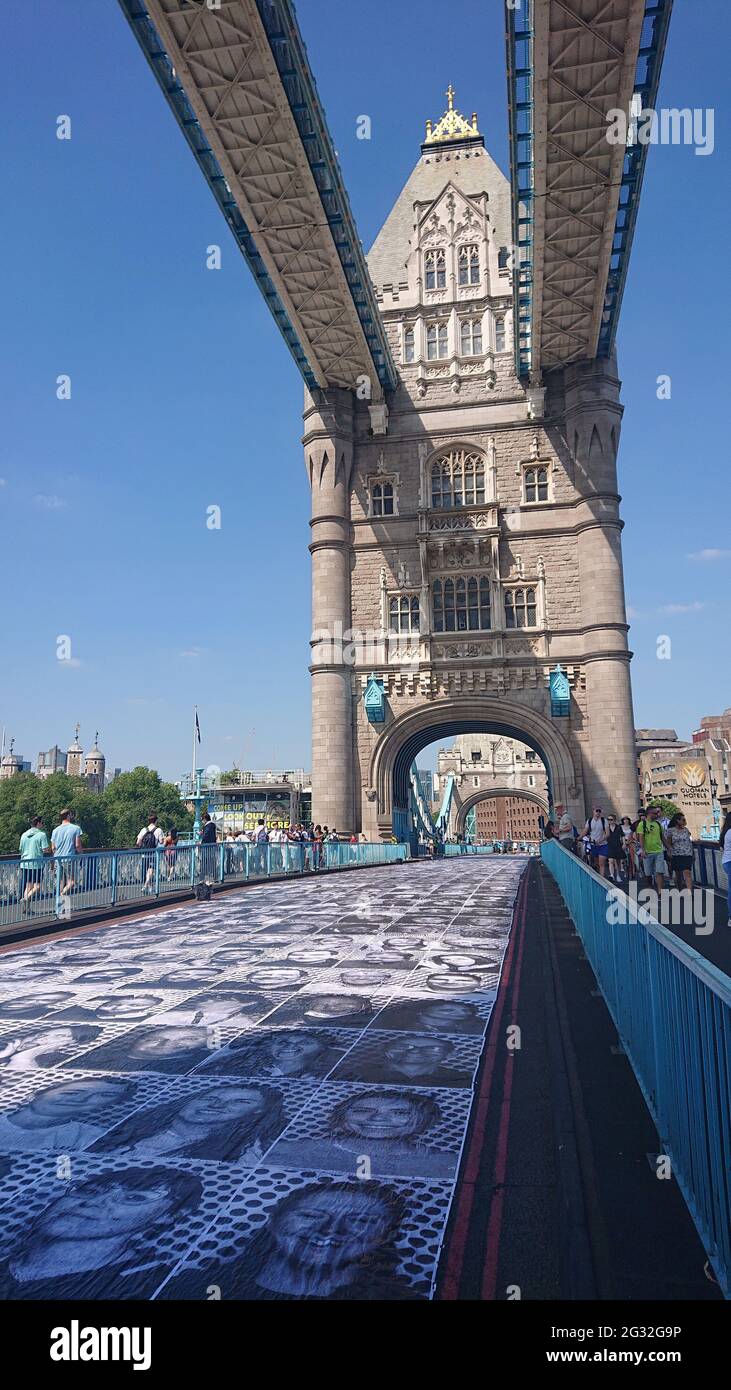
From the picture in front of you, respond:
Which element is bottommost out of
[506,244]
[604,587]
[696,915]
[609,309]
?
[696,915]

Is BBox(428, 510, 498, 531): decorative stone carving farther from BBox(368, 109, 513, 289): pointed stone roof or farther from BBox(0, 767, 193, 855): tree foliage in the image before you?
BBox(0, 767, 193, 855): tree foliage

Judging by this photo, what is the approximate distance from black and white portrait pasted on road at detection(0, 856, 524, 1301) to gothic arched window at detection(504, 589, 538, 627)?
2481 cm

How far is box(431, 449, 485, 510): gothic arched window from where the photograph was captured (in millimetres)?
34531

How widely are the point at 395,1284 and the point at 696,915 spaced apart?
10635 mm

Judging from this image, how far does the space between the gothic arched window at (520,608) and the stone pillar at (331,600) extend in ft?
21.2

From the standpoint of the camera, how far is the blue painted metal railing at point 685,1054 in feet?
9.63

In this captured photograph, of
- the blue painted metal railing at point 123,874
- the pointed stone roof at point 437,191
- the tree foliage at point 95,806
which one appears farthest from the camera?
the tree foliage at point 95,806

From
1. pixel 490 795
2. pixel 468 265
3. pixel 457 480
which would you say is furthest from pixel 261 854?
pixel 490 795

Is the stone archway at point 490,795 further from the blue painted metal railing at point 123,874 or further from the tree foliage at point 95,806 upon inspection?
the blue painted metal railing at point 123,874

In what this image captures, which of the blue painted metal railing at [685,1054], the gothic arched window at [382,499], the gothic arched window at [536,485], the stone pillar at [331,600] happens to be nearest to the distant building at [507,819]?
the gothic arched window at [382,499]

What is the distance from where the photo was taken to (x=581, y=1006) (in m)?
6.96

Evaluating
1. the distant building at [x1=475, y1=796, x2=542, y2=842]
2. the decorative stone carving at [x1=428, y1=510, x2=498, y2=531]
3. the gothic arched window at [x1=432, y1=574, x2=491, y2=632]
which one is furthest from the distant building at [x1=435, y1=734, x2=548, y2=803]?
the decorative stone carving at [x1=428, y1=510, x2=498, y2=531]

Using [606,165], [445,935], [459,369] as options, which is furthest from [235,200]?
[445,935]
